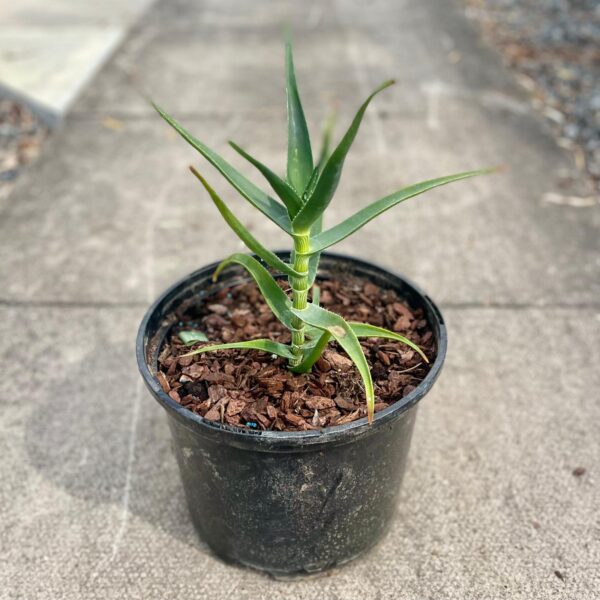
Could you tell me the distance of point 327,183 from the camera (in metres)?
1.47

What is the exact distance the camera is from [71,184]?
12.6ft

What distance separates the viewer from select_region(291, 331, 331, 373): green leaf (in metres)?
1.67

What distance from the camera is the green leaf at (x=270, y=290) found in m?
1.75

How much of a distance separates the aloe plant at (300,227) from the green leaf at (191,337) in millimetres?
211

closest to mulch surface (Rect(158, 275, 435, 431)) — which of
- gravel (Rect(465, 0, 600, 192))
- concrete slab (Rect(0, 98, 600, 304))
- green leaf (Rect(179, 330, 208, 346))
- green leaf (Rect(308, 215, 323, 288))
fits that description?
green leaf (Rect(179, 330, 208, 346))

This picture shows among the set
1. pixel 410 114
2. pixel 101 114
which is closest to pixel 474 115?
pixel 410 114

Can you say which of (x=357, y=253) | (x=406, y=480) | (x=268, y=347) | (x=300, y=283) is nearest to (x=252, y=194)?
(x=300, y=283)

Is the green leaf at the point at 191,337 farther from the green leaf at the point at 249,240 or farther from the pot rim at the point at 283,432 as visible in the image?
the green leaf at the point at 249,240

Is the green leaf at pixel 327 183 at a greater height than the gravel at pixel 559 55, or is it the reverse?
the green leaf at pixel 327 183

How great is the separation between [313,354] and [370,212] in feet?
1.24

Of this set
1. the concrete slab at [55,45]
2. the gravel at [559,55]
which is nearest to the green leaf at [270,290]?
the gravel at [559,55]

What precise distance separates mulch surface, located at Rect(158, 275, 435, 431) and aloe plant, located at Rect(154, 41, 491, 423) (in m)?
0.09

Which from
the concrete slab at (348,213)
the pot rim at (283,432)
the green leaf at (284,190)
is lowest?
the concrete slab at (348,213)

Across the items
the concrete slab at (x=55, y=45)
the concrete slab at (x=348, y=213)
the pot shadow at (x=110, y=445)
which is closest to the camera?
the pot shadow at (x=110, y=445)
